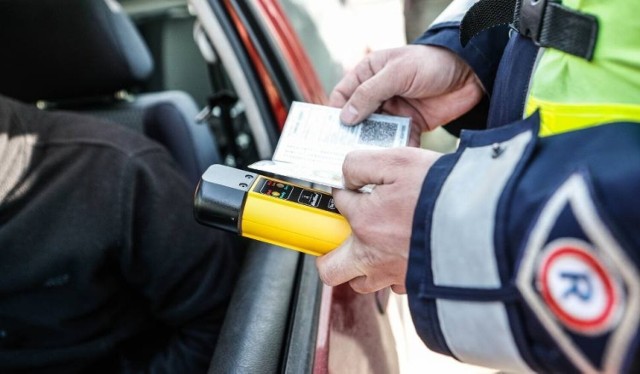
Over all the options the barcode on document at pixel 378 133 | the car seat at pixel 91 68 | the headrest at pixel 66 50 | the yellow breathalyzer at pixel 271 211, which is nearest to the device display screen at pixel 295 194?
the yellow breathalyzer at pixel 271 211

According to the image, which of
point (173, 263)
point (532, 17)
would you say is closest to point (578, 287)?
point (532, 17)

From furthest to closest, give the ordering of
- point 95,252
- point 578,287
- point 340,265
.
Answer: point 95,252
point 340,265
point 578,287

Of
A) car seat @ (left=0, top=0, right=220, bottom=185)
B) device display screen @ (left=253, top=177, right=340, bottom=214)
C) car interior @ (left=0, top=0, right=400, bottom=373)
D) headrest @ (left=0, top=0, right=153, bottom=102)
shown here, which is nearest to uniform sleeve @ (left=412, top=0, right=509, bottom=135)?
device display screen @ (left=253, top=177, right=340, bottom=214)

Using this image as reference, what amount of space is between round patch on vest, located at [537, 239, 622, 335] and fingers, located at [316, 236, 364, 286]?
0.84ft

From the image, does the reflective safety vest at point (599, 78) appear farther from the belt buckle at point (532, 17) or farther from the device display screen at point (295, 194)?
the device display screen at point (295, 194)

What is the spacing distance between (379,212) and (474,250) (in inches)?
5.2

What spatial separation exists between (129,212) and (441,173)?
675mm

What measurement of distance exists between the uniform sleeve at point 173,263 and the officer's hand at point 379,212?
1.49 feet

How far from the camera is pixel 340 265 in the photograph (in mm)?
646

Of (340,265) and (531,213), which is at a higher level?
(531,213)

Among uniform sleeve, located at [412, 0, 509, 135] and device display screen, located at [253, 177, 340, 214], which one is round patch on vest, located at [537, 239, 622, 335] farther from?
uniform sleeve, located at [412, 0, 509, 135]

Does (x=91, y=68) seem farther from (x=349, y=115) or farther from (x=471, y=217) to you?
(x=471, y=217)

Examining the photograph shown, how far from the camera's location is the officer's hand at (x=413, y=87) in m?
0.82

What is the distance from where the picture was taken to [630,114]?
18.0 inches
